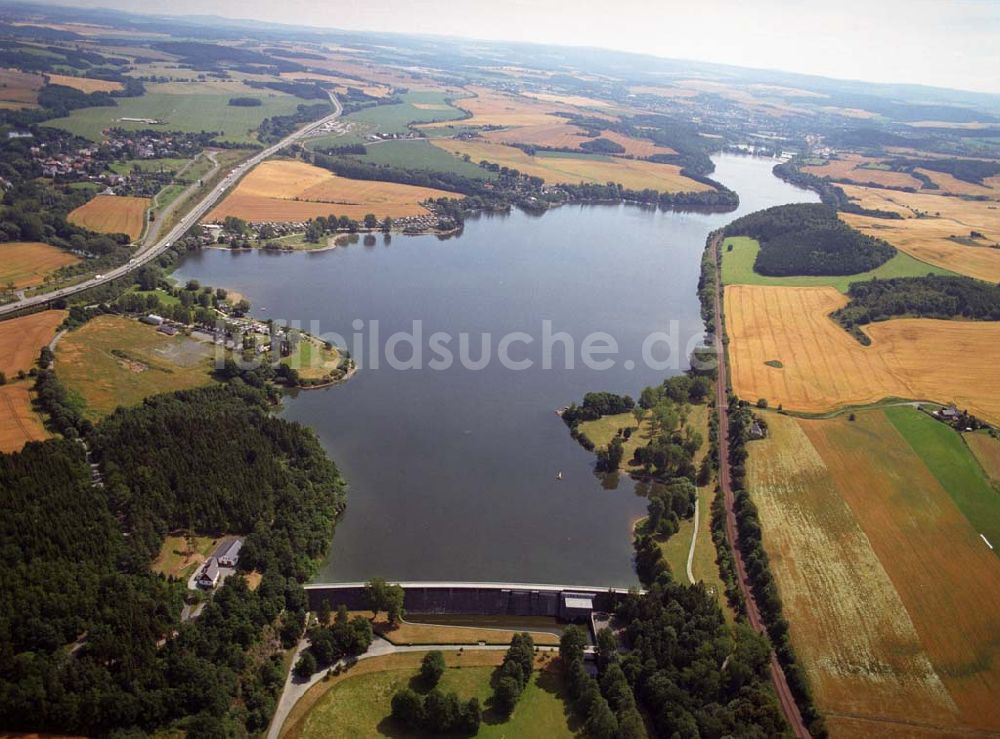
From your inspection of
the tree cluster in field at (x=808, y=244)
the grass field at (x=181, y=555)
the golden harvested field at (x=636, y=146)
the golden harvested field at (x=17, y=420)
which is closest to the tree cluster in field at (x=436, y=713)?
the grass field at (x=181, y=555)

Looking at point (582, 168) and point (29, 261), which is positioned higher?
point (582, 168)

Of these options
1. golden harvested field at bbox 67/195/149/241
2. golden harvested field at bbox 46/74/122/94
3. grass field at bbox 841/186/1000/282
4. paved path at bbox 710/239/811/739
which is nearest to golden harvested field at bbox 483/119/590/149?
grass field at bbox 841/186/1000/282

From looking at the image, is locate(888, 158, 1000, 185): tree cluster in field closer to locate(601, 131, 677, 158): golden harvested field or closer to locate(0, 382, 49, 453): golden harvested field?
locate(601, 131, 677, 158): golden harvested field

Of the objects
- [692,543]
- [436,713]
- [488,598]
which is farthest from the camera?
[692,543]

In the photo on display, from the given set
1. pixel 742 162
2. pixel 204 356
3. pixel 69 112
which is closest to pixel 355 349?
pixel 204 356

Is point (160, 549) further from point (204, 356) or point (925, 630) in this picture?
point (925, 630)

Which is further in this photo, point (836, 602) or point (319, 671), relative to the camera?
point (836, 602)

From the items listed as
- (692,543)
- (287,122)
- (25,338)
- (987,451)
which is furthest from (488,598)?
(287,122)

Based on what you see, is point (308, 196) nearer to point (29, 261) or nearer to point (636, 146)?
point (29, 261)
